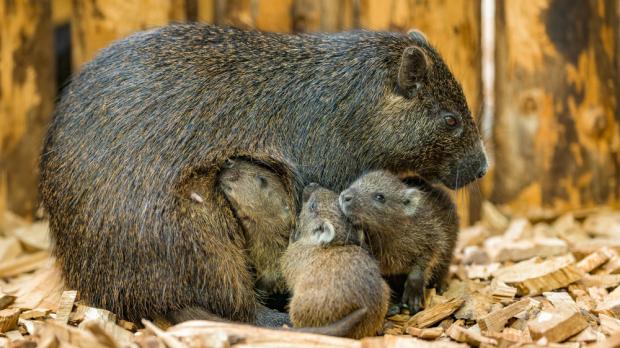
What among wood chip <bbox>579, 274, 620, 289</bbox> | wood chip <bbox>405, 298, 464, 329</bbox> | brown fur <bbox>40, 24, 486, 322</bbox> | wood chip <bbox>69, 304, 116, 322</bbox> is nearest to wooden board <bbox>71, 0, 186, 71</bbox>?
brown fur <bbox>40, 24, 486, 322</bbox>

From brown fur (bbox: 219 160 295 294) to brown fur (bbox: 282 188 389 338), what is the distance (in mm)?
156

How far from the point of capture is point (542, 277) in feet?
18.5

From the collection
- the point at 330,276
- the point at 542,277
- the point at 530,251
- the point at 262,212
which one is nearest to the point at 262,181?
the point at 262,212

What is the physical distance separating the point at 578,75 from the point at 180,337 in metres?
4.83

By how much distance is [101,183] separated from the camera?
4.86 m

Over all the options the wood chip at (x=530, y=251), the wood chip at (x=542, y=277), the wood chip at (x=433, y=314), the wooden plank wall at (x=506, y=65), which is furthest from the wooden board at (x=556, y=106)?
the wood chip at (x=433, y=314)

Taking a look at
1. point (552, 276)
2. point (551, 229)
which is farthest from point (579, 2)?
point (552, 276)

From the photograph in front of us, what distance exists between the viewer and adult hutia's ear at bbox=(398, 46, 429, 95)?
5.41 meters

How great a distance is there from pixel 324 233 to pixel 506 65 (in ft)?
→ 10.9

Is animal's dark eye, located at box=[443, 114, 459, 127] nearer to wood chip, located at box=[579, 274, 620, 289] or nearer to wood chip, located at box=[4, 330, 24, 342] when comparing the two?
wood chip, located at box=[579, 274, 620, 289]

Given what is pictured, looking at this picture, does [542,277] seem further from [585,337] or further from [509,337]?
[509,337]

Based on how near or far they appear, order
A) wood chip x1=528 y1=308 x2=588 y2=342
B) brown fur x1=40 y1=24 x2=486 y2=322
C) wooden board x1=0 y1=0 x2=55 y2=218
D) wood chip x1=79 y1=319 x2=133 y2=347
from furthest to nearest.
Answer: wooden board x1=0 y1=0 x2=55 y2=218 → brown fur x1=40 y1=24 x2=486 y2=322 → wood chip x1=528 y1=308 x2=588 y2=342 → wood chip x1=79 y1=319 x2=133 y2=347

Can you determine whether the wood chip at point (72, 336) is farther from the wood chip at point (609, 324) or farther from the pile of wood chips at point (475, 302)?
the wood chip at point (609, 324)

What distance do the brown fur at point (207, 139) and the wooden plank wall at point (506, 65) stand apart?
1.47 m
